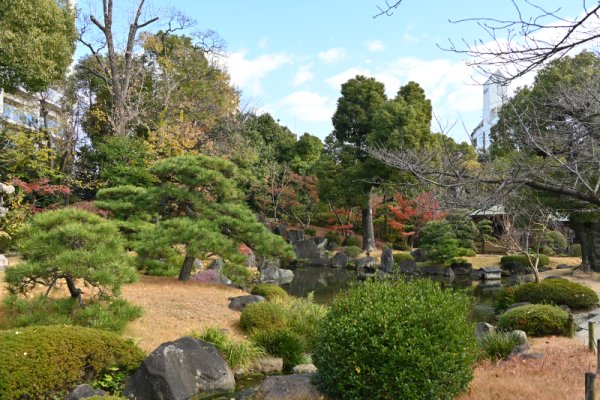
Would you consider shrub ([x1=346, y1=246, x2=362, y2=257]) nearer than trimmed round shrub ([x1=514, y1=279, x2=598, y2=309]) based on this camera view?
No

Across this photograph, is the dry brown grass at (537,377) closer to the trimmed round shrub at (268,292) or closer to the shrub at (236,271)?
the trimmed round shrub at (268,292)

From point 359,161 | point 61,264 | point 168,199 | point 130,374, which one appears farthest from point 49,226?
point 359,161

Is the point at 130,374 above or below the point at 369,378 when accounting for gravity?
below

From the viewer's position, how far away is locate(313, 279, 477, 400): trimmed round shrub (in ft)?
13.0

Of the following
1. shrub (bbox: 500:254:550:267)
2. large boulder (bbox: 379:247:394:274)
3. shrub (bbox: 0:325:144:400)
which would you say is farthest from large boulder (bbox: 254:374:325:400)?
shrub (bbox: 500:254:550:267)

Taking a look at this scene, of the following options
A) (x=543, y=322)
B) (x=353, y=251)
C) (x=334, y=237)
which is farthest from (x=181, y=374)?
(x=334, y=237)

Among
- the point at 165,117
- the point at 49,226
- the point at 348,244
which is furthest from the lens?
the point at 348,244

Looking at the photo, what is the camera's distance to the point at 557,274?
703 inches

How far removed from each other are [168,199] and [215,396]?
6.15 metres

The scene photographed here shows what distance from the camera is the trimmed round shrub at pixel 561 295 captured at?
11141 mm

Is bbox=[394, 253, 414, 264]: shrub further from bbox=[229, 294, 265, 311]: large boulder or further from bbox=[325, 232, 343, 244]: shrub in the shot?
bbox=[229, 294, 265, 311]: large boulder

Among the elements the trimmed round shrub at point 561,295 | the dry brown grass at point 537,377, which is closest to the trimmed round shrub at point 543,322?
the dry brown grass at point 537,377

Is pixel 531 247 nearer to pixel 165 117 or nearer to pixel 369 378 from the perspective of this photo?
pixel 165 117

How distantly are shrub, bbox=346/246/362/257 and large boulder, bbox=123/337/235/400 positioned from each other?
18523 mm
